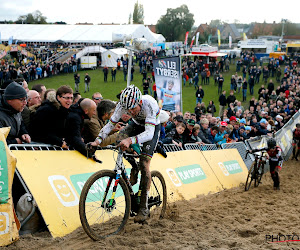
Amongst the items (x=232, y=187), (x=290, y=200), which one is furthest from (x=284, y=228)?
(x=232, y=187)

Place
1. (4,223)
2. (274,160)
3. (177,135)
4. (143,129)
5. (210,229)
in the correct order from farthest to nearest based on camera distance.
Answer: (274,160) < (177,135) < (210,229) < (143,129) < (4,223)

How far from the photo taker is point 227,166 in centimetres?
1100

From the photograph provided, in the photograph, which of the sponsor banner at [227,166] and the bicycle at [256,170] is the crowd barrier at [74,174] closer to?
the sponsor banner at [227,166]

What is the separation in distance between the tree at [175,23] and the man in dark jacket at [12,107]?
89949 mm

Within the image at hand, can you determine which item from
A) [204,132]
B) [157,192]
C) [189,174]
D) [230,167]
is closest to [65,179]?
[157,192]

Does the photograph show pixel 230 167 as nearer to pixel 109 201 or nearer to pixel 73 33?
pixel 109 201

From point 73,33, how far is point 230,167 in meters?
46.9

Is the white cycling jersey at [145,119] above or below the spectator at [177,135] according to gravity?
above

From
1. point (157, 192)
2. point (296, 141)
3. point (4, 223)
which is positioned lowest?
point (296, 141)

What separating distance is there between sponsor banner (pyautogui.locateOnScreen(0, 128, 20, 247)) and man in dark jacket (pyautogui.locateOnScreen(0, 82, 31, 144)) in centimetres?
67

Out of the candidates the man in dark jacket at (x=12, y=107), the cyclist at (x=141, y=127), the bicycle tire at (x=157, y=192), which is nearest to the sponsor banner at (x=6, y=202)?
the man in dark jacket at (x=12, y=107)

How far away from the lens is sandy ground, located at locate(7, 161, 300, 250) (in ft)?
15.8

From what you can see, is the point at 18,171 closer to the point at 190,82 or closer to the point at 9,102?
the point at 9,102

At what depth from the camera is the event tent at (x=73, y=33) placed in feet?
166
